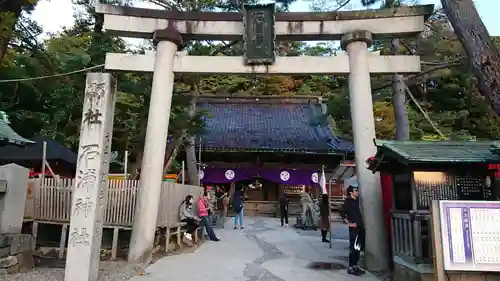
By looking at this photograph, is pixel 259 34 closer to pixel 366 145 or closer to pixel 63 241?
pixel 366 145

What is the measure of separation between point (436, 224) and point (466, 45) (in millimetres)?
2825

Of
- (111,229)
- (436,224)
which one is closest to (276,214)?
(111,229)

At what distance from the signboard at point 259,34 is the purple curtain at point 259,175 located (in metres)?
13.2

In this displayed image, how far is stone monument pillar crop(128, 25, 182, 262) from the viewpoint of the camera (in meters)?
8.60

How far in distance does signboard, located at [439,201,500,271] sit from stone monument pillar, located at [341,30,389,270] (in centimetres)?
286

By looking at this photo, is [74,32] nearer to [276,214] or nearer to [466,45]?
[276,214]

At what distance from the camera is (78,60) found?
1137cm

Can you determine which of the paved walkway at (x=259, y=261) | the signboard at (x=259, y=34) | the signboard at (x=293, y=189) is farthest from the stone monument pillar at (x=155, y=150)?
the signboard at (x=293, y=189)

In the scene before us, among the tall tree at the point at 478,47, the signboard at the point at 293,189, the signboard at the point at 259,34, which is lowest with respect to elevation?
the signboard at the point at 293,189

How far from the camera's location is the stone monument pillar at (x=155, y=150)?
28.2ft

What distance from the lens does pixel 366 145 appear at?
8.76m

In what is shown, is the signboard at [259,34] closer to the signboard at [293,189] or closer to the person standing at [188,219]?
the person standing at [188,219]

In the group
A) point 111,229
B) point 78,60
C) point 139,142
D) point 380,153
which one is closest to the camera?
point 380,153

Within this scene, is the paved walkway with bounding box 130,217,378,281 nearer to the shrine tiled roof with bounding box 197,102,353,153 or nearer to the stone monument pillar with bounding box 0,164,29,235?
the stone monument pillar with bounding box 0,164,29,235
